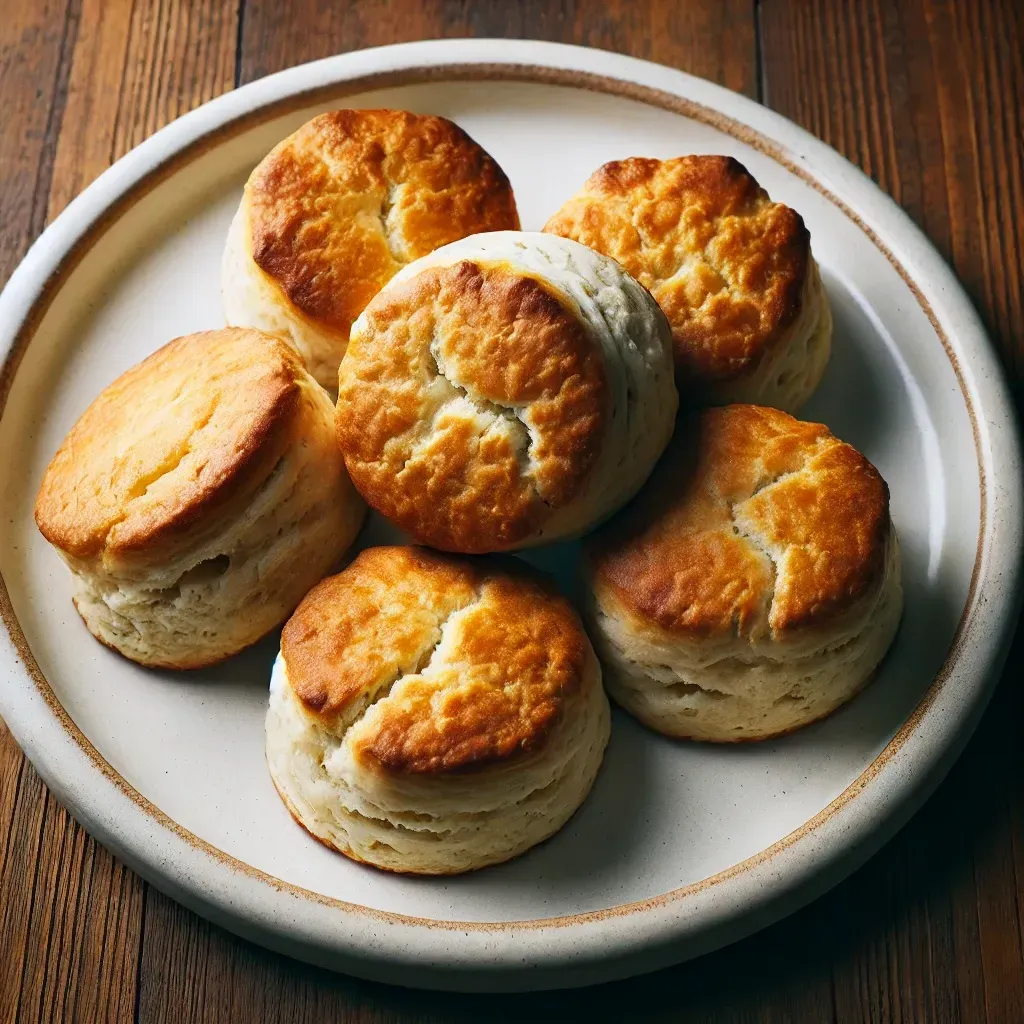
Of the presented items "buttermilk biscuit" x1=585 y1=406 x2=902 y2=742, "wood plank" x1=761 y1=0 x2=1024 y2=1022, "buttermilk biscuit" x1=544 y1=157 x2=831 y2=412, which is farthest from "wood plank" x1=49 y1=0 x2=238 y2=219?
"buttermilk biscuit" x1=585 y1=406 x2=902 y2=742

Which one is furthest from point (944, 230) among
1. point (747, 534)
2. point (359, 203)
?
point (359, 203)

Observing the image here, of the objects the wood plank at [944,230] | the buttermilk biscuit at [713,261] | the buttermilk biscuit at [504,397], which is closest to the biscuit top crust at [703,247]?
the buttermilk biscuit at [713,261]

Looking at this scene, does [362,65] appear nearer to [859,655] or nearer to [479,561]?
[479,561]

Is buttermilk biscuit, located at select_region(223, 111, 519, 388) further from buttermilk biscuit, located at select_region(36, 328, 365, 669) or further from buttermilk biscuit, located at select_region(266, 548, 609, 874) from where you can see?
buttermilk biscuit, located at select_region(266, 548, 609, 874)

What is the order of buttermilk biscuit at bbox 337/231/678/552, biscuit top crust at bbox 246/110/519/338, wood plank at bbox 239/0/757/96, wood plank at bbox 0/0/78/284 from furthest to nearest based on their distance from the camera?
wood plank at bbox 239/0/757/96 < wood plank at bbox 0/0/78/284 < biscuit top crust at bbox 246/110/519/338 < buttermilk biscuit at bbox 337/231/678/552

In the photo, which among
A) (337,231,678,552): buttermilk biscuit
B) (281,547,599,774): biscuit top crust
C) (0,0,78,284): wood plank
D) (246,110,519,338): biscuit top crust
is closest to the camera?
(281,547,599,774): biscuit top crust

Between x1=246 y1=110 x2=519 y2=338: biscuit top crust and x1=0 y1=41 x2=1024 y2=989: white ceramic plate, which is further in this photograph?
x1=246 y1=110 x2=519 y2=338: biscuit top crust
